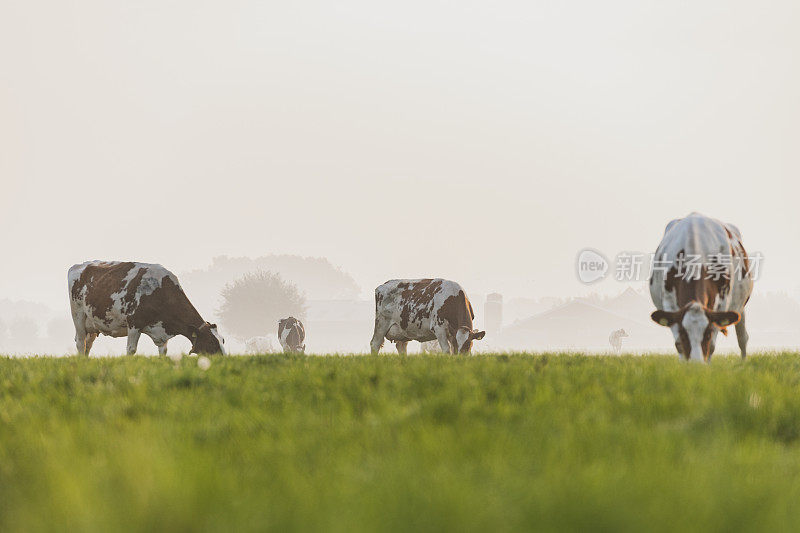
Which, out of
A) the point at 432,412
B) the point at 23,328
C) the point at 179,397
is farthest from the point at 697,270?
the point at 23,328

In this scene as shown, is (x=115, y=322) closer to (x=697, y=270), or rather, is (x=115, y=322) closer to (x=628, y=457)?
(x=697, y=270)

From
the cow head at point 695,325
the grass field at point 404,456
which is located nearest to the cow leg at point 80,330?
the grass field at point 404,456

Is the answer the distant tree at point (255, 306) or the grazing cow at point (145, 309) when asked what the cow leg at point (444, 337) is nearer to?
the grazing cow at point (145, 309)

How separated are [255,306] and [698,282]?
240 ft

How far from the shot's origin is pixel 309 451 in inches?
120

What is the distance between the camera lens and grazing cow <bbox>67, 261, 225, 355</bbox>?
52.9 feet

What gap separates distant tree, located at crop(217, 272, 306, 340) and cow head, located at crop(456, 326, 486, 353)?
205 feet

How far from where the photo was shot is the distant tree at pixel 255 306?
8000 cm

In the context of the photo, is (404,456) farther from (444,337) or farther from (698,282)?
(444,337)

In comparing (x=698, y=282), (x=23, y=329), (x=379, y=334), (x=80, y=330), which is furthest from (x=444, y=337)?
(x=23, y=329)

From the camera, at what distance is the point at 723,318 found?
972cm

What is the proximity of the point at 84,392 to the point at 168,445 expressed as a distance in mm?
2652

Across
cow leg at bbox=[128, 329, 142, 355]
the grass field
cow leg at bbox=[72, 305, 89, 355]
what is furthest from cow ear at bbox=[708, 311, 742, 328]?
cow leg at bbox=[72, 305, 89, 355]

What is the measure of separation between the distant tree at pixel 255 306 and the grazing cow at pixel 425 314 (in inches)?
2357
